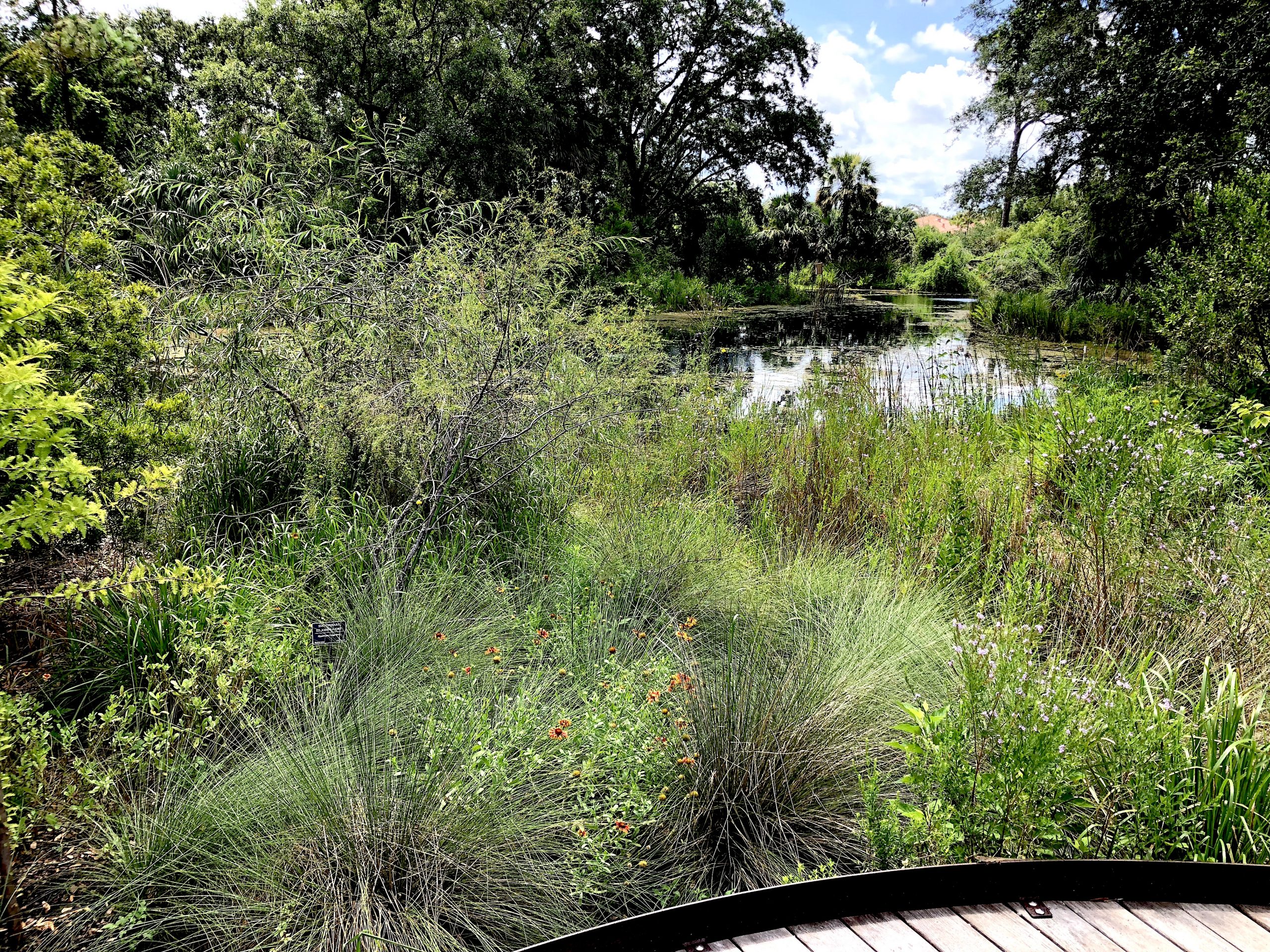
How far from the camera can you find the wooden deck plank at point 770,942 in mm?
1503

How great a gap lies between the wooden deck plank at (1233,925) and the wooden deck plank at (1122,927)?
0.45 feet

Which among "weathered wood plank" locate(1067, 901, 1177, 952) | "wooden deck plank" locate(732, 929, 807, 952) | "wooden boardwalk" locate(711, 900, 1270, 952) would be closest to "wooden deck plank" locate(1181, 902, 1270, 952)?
"wooden boardwalk" locate(711, 900, 1270, 952)

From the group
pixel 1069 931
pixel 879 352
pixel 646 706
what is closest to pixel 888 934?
pixel 1069 931

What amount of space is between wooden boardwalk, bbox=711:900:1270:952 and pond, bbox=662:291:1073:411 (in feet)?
17.6

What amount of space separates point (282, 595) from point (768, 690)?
206 centimetres

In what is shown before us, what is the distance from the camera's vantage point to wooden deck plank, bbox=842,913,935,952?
59.5 inches

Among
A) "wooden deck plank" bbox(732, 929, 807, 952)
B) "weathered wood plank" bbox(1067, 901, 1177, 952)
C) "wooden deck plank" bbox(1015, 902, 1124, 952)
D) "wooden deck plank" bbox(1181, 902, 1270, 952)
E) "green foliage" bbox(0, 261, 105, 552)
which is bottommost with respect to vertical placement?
"wooden deck plank" bbox(1181, 902, 1270, 952)

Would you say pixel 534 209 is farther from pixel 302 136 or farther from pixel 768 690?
pixel 302 136

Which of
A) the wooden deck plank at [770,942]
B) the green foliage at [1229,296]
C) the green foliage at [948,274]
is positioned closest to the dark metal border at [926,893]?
the wooden deck plank at [770,942]

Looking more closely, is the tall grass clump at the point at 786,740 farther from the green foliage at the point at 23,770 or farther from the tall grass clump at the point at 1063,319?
the tall grass clump at the point at 1063,319

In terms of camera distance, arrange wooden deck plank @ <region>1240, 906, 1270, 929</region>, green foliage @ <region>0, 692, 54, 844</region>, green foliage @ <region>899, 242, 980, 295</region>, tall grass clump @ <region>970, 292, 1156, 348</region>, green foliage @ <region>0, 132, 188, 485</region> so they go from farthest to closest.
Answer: green foliage @ <region>899, 242, 980, 295</region>, tall grass clump @ <region>970, 292, 1156, 348</region>, green foliage @ <region>0, 132, 188, 485</region>, green foliage @ <region>0, 692, 54, 844</region>, wooden deck plank @ <region>1240, 906, 1270, 929</region>

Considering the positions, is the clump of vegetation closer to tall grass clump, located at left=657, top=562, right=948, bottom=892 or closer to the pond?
tall grass clump, located at left=657, top=562, right=948, bottom=892

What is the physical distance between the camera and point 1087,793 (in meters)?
2.36

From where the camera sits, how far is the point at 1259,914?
1634 mm
